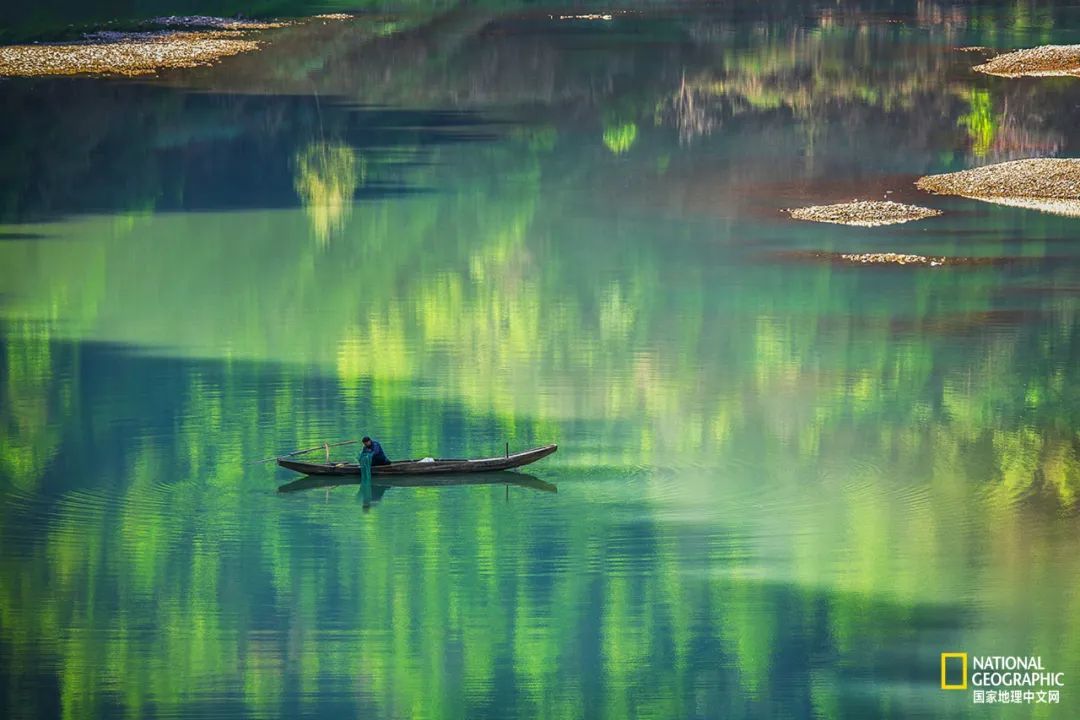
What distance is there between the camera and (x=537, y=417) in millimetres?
30625

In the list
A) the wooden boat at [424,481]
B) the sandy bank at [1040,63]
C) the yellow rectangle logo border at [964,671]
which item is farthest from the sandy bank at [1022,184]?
the yellow rectangle logo border at [964,671]

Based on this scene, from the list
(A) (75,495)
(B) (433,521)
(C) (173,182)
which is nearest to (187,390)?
(A) (75,495)

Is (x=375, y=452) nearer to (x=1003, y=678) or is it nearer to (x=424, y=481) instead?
(x=424, y=481)

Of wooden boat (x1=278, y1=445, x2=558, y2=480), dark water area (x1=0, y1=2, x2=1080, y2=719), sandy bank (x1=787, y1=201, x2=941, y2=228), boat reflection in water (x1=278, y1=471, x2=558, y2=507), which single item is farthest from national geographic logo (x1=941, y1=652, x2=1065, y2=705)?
sandy bank (x1=787, y1=201, x2=941, y2=228)

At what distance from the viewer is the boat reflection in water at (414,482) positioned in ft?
87.4

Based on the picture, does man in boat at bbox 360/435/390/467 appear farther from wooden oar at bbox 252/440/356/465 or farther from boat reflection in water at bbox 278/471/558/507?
wooden oar at bbox 252/440/356/465

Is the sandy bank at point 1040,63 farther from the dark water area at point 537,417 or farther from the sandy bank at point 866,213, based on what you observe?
the sandy bank at point 866,213

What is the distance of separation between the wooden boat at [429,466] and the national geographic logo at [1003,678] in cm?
740

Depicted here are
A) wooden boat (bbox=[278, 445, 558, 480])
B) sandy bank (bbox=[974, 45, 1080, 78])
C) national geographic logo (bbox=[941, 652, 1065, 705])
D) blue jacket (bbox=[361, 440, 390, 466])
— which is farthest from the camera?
sandy bank (bbox=[974, 45, 1080, 78])

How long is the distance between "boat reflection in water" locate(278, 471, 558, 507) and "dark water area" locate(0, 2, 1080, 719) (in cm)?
19

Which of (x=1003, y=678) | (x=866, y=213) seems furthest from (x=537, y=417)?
(x=866, y=213)

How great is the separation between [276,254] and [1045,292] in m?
18.8

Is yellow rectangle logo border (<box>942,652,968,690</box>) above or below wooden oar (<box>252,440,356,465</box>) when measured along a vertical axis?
below

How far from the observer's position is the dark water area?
865 inches
